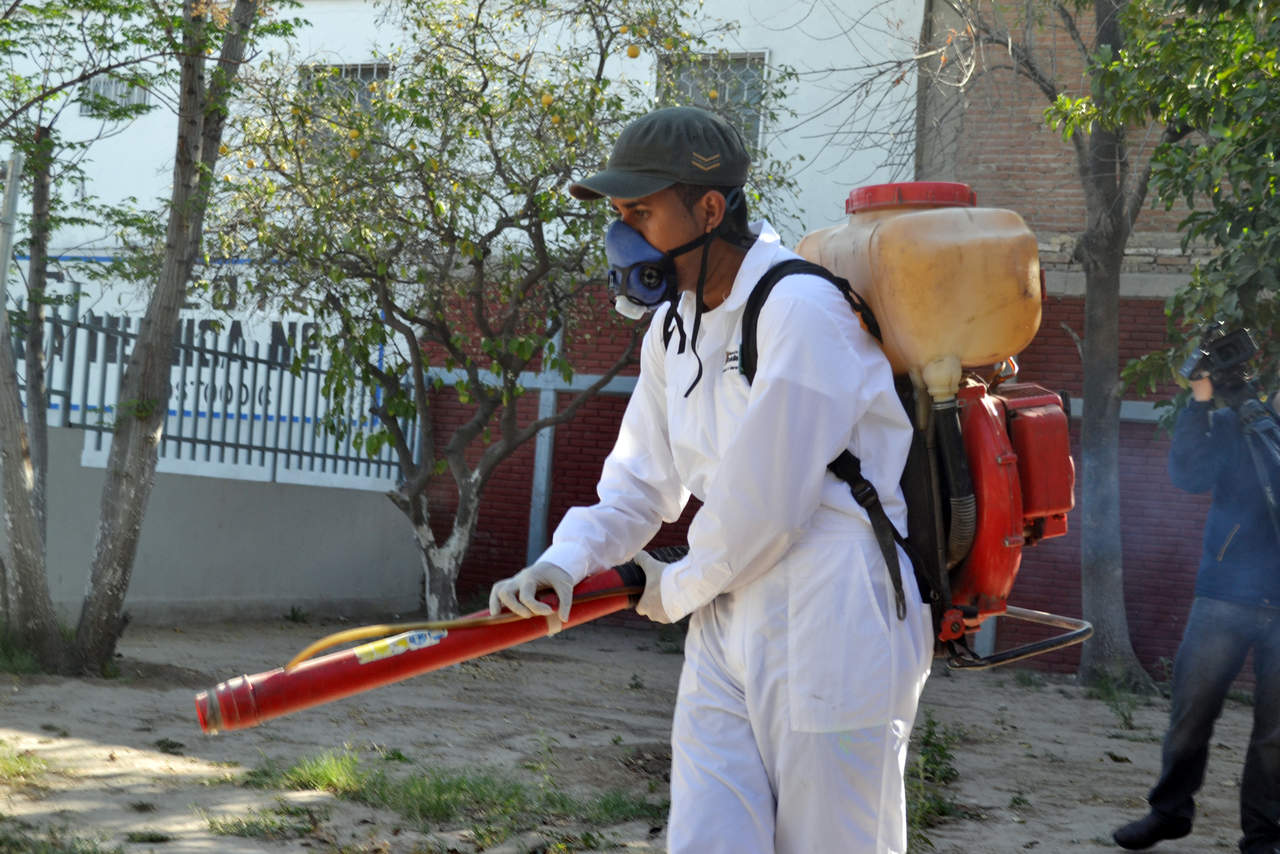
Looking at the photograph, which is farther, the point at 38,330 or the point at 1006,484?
the point at 38,330

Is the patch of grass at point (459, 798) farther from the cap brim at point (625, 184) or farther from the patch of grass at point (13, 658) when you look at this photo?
the cap brim at point (625, 184)

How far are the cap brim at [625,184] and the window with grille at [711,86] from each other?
8.32 meters

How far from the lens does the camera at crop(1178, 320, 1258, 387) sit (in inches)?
192

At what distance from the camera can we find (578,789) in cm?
576

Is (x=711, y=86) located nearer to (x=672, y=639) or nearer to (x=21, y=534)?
(x=672, y=639)

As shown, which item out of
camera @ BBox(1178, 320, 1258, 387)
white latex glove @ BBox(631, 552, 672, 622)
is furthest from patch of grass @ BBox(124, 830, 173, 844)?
camera @ BBox(1178, 320, 1258, 387)

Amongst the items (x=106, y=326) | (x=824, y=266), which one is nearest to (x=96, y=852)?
(x=824, y=266)

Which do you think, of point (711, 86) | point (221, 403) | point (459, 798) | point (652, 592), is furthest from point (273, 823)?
point (711, 86)

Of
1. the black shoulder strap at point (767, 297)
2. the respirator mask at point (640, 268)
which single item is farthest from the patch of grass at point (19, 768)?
the black shoulder strap at point (767, 297)

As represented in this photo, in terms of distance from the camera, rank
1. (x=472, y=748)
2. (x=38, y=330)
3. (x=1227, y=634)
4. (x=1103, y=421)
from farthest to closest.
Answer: (x=1103, y=421) → (x=38, y=330) → (x=472, y=748) → (x=1227, y=634)

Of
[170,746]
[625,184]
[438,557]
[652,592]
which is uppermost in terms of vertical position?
[625,184]

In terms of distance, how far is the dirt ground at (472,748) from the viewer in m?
4.93

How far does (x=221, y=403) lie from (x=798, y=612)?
30.2 feet

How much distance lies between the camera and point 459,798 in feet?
17.2
